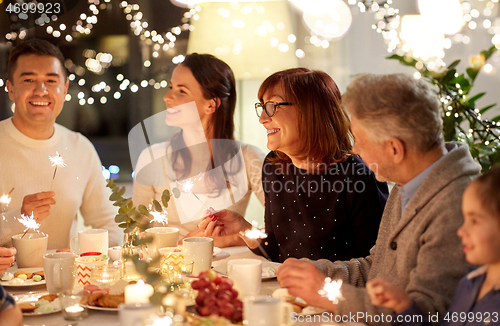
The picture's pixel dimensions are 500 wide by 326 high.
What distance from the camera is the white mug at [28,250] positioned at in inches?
59.2

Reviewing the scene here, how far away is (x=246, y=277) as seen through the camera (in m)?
1.18

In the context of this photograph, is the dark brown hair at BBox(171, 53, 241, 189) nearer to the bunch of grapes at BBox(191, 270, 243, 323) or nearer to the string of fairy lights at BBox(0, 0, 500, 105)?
the string of fairy lights at BBox(0, 0, 500, 105)

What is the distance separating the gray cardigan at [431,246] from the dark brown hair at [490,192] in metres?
0.16

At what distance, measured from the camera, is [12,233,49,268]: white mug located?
1503 millimetres

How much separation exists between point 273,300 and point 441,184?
501 millimetres

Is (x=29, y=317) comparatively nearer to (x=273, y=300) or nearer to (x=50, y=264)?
(x=50, y=264)

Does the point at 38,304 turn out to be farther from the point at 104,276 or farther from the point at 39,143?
the point at 39,143

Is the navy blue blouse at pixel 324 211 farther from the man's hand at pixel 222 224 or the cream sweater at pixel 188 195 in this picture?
the cream sweater at pixel 188 195

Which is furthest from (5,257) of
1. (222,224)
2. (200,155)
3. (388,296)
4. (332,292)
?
(200,155)

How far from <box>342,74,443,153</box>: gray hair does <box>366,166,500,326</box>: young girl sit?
244mm

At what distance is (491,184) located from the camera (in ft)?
2.91

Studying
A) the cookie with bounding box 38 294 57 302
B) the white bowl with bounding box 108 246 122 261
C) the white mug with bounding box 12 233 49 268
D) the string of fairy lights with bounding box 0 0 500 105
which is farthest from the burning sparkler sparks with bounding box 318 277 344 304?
the string of fairy lights with bounding box 0 0 500 105

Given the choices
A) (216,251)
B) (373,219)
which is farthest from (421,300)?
(216,251)

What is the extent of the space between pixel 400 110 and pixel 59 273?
0.98 m
